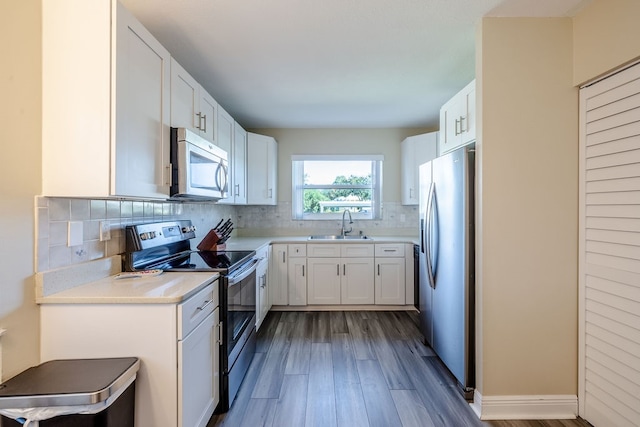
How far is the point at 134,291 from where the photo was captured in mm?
1337

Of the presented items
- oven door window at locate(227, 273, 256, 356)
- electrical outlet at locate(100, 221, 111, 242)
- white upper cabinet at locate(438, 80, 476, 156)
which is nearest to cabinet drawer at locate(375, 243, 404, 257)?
white upper cabinet at locate(438, 80, 476, 156)

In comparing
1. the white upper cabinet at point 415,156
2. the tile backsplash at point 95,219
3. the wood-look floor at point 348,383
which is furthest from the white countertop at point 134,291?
the white upper cabinet at point 415,156

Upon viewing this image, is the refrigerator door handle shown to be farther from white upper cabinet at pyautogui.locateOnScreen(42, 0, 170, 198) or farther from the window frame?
white upper cabinet at pyautogui.locateOnScreen(42, 0, 170, 198)

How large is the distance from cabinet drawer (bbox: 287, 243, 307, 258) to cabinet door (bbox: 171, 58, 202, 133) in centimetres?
173

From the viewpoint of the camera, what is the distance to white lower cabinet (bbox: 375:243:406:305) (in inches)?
134

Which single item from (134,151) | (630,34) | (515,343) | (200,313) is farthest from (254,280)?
(630,34)

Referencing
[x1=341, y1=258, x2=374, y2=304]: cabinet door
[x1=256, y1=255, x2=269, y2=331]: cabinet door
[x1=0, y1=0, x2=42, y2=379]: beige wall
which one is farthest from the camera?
[x1=341, y1=258, x2=374, y2=304]: cabinet door

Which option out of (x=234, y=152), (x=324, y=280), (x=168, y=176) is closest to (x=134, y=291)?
(x=168, y=176)

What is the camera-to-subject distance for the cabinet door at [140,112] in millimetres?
1271

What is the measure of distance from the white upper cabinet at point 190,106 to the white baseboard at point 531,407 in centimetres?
249

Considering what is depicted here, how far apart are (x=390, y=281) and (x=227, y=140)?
7.68 feet

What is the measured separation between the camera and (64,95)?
4.15ft

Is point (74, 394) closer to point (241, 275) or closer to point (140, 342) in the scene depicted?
point (140, 342)

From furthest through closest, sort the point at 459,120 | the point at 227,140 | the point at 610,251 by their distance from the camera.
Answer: the point at 227,140 < the point at 459,120 < the point at 610,251
